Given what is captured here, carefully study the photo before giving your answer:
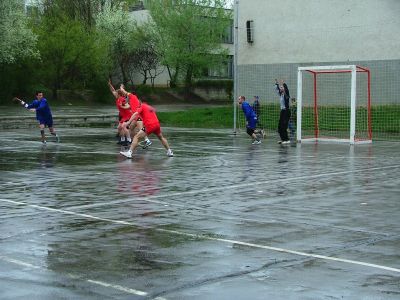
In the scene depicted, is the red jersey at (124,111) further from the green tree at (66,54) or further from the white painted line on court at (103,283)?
the green tree at (66,54)

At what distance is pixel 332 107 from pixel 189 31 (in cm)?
2920

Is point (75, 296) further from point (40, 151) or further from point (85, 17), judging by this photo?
point (85, 17)

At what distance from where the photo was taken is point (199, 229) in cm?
861

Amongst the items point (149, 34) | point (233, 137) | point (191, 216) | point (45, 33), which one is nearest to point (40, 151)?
point (233, 137)

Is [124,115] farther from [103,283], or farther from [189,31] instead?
[189,31]

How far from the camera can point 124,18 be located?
61.8 meters

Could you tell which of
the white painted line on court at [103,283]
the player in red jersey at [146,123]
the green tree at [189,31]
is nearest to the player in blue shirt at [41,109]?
the player in red jersey at [146,123]

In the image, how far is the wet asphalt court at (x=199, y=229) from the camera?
6129 mm

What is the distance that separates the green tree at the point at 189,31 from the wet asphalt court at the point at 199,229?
40540 millimetres

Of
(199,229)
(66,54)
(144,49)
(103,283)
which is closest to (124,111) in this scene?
(199,229)

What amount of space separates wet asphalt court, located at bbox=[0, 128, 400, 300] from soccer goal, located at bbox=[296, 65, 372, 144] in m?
7.95

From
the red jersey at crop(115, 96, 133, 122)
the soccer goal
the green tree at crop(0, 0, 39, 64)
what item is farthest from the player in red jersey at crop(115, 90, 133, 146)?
the green tree at crop(0, 0, 39, 64)

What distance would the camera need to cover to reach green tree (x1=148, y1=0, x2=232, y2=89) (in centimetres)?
5659

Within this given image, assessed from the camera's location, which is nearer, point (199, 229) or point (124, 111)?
point (199, 229)
